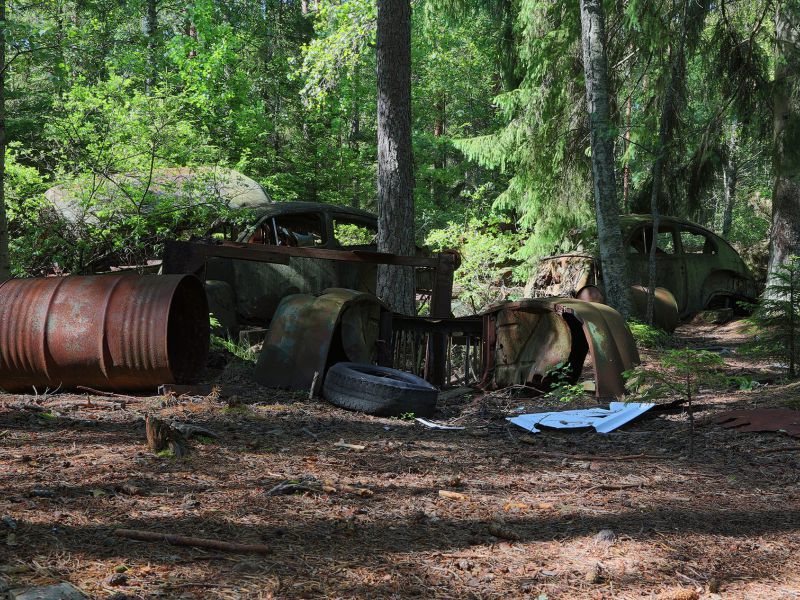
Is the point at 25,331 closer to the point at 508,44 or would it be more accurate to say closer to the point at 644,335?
the point at 644,335

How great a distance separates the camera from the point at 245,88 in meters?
18.0

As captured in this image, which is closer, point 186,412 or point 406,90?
point 186,412

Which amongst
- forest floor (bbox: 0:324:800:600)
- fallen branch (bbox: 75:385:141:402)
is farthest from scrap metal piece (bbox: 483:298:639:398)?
fallen branch (bbox: 75:385:141:402)

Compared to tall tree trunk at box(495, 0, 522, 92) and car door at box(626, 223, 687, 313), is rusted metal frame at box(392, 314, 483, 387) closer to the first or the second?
car door at box(626, 223, 687, 313)

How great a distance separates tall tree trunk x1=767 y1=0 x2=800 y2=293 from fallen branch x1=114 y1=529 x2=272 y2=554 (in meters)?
8.43

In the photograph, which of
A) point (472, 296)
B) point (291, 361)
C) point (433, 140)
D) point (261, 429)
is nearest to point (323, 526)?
point (261, 429)

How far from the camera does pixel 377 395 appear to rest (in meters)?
6.30

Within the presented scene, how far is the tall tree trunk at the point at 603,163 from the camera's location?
10195mm

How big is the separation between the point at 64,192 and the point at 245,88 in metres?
8.89

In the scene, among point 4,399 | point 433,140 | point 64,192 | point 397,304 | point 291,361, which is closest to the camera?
point 4,399

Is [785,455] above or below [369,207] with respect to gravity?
below

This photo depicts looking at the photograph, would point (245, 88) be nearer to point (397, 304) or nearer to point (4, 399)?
point (397, 304)

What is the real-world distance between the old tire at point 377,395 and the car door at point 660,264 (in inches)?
273

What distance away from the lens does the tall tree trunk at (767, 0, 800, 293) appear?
10344 mm
